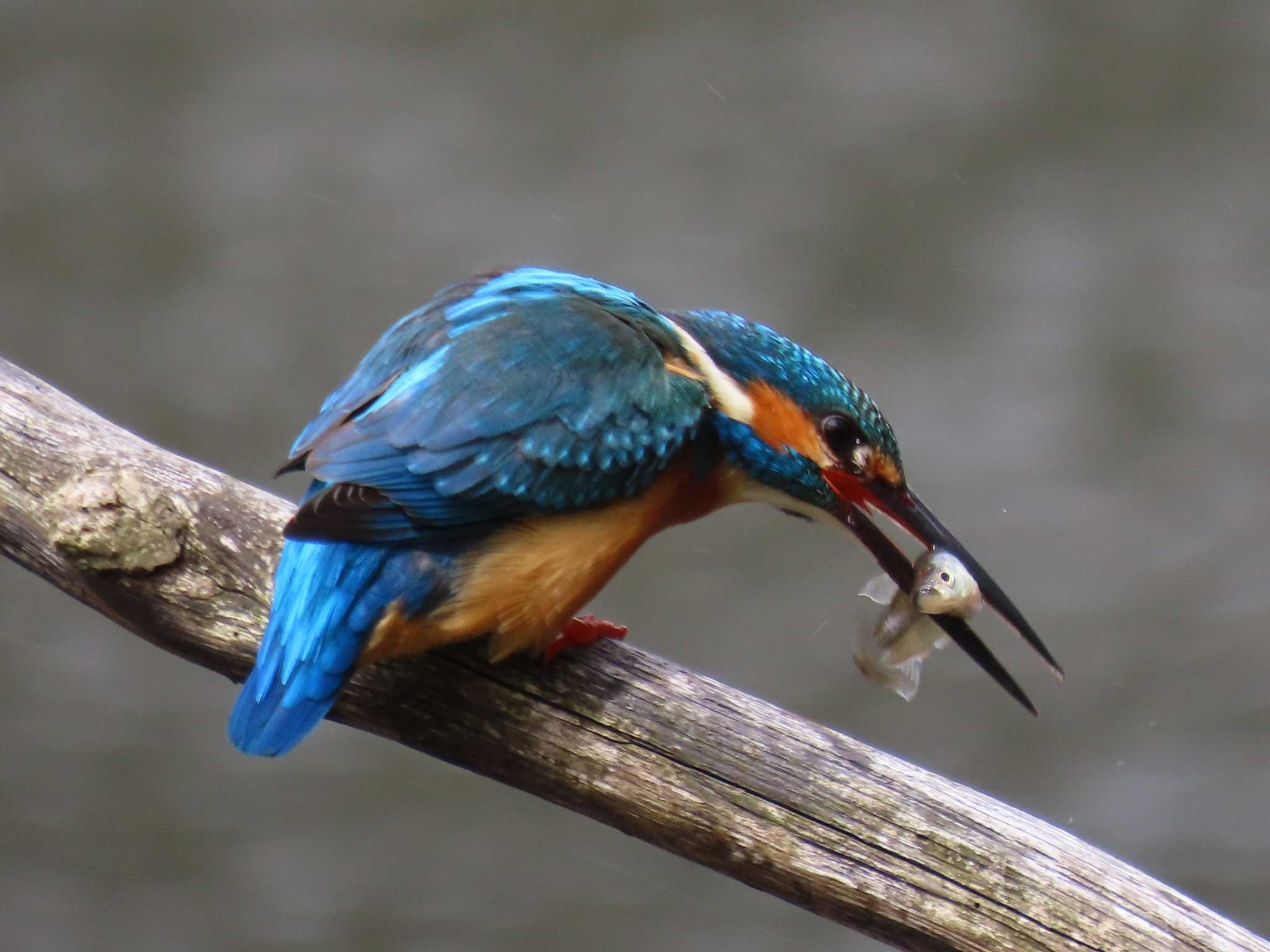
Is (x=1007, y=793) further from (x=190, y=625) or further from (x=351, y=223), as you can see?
(x=190, y=625)

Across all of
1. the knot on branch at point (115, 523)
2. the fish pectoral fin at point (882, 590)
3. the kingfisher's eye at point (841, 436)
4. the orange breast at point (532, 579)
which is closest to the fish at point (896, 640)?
the fish pectoral fin at point (882, 590)

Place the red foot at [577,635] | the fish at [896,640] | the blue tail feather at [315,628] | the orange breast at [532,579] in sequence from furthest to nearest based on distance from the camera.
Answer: the fish at [896,640] → the red foot at [577,635] → the orange breast at [532,579] → the blue tail feather at [315,628]

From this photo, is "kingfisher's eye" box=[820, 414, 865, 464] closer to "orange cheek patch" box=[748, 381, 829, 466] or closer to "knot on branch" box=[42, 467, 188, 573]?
"orange cheek patch" box=[748, 381, 829, 466]

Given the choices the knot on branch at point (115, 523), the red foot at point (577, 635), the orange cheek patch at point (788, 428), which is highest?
the orange cheek patch at point (788, 428)

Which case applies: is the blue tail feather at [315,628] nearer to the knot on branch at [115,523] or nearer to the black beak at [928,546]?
the knot on branch at [115,523]

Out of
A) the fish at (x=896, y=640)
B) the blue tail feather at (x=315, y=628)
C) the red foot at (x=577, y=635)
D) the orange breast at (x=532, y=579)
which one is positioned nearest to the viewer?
the blue tail feather at (x=315, y=628)

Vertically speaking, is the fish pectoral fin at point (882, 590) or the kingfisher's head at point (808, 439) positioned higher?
the kingfisher's head at point (808, 439)

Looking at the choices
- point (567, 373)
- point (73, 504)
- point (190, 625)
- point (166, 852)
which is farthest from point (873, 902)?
point (166, 852)

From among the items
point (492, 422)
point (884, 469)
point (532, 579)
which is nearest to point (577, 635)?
point (532, 579)
